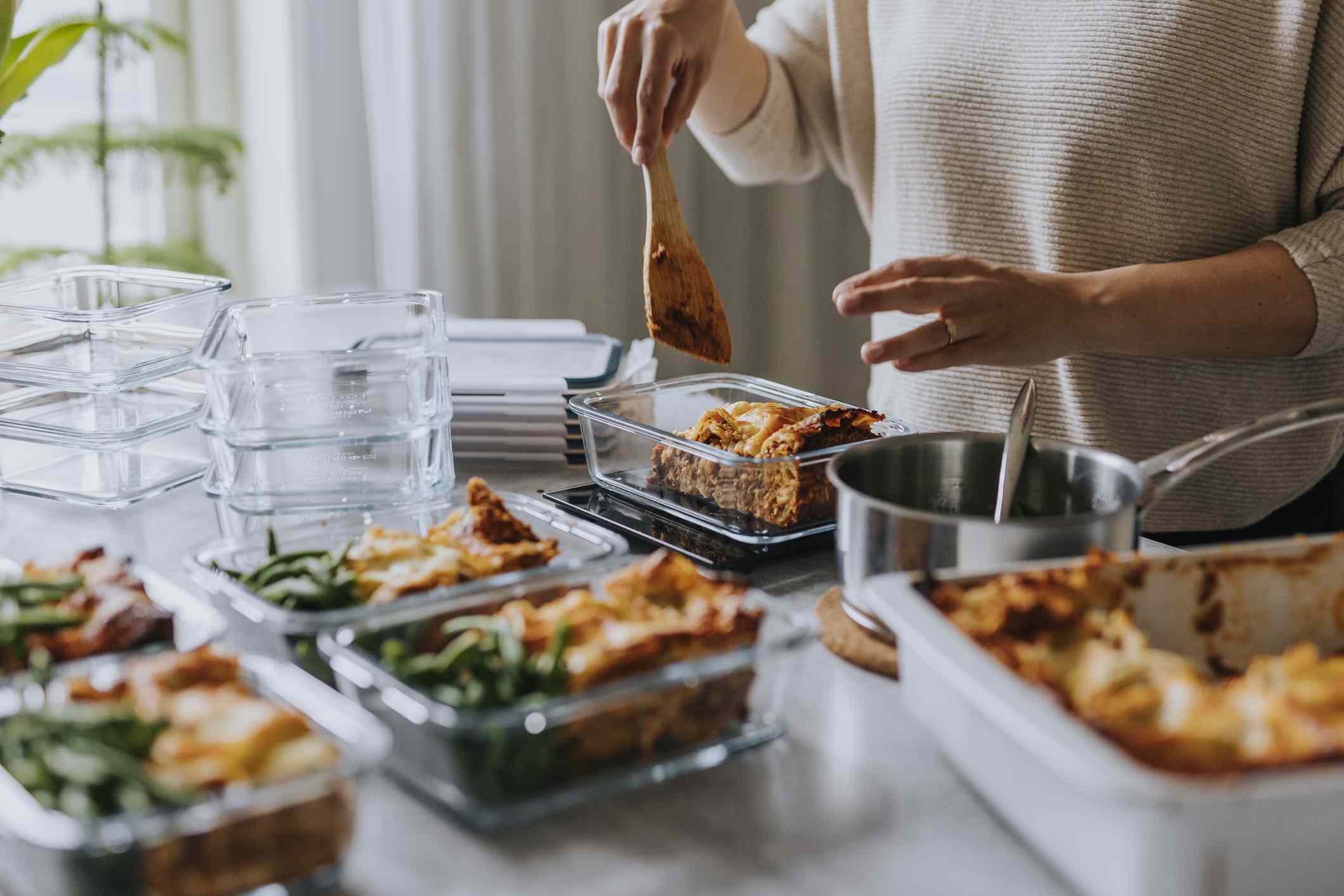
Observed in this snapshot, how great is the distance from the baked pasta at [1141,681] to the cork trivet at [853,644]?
0.17m

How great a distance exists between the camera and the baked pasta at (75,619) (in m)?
0.85

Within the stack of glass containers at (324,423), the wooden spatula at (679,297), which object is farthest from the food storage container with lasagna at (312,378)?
the wooden spatula at (679,297)

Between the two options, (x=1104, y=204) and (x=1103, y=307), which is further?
(x=1104, y=204)

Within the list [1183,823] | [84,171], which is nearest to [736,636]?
[1183,823]

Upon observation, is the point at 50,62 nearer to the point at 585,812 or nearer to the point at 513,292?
the point at 585,812

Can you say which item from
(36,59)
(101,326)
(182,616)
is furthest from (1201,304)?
(36,59)

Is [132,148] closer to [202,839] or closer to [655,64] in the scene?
[655,64]

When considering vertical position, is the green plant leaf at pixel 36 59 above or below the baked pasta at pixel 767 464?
above

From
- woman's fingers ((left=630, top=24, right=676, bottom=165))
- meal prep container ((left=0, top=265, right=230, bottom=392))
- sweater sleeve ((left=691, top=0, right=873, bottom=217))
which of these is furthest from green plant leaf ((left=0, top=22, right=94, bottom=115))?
sweater sleeve ((left=691, top=0, right=873, bottom=217))

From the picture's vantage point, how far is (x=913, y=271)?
1221 mm

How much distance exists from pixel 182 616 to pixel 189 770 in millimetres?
266

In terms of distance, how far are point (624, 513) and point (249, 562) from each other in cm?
40

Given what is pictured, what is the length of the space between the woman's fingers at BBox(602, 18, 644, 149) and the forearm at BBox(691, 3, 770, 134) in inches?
13.4

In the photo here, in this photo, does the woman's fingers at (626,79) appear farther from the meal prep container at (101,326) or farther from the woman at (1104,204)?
the meal prep container at (101,326)
